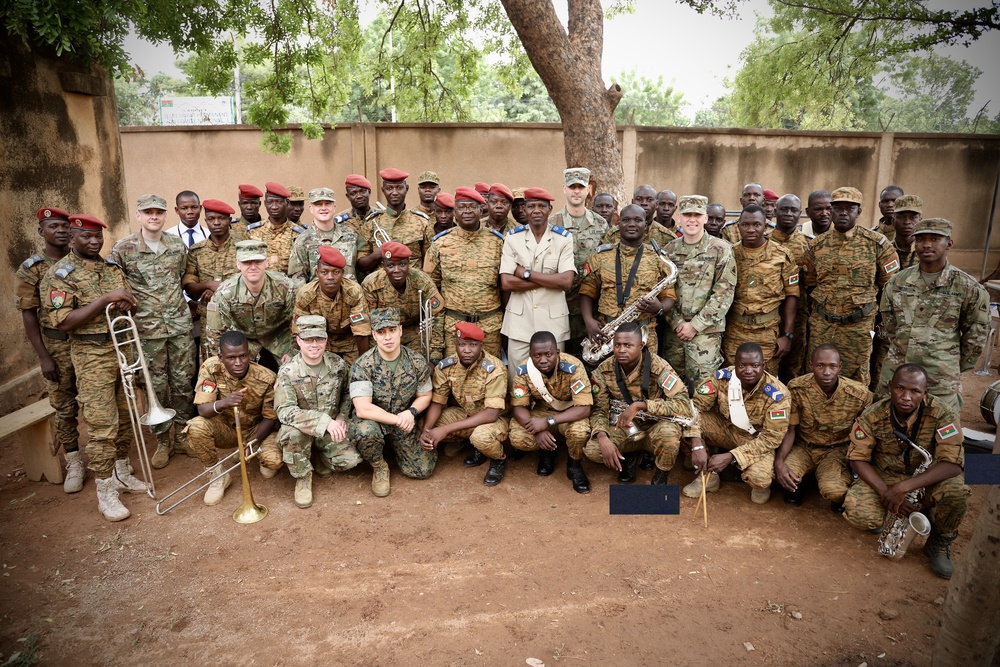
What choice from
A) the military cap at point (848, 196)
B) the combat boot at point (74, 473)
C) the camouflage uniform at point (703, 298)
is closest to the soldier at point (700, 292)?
the camouflage uniform at point (703, 298)

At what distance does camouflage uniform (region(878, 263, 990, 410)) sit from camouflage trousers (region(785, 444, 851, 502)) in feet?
2.15

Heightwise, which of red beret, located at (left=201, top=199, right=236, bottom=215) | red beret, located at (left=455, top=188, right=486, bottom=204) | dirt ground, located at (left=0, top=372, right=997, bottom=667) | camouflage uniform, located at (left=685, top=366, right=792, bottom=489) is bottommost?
dirt ground, located at (left=0, top=372, right=997, bottom=667)

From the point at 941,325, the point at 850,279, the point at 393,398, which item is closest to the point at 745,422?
the point at 941,325

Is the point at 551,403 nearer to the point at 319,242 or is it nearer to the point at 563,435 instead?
the point at 563,435

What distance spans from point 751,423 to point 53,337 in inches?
219

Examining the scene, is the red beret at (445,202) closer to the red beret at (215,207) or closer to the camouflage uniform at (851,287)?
the red beret at (215,207)

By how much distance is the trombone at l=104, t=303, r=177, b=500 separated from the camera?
16.2ft

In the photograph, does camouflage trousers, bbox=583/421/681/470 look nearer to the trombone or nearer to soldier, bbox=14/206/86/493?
the trombone

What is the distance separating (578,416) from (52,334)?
4.26 meters

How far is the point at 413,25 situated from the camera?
10.5m

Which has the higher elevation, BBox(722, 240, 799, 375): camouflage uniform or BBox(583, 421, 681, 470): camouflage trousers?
BBox(722, 240, 799, 375): camouflage uniform

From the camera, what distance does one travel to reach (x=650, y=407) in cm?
509

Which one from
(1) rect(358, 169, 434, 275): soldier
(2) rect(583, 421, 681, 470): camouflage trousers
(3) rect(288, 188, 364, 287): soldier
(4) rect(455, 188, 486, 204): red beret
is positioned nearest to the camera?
(2) rect(583, 421, 681, 470): camouflage trousers

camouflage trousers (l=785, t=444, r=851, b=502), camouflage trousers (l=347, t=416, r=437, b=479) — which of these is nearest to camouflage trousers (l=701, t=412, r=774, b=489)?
camouflage trousers (l=785, t=444, r=851, b=502)
